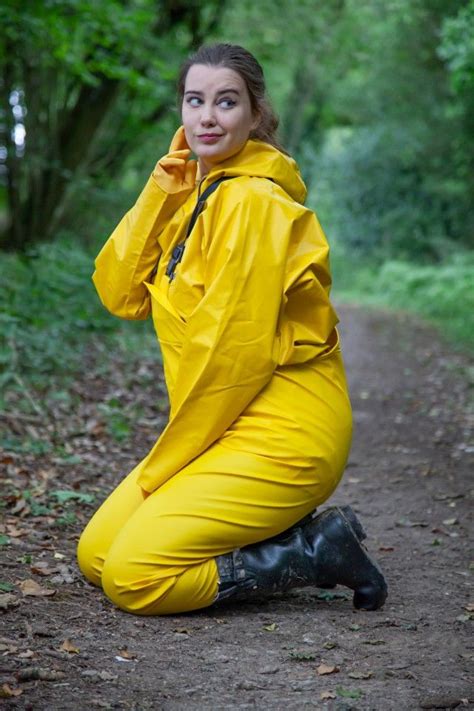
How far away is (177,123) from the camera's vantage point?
576 inches

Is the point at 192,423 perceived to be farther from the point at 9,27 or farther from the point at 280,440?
the point at 9,27

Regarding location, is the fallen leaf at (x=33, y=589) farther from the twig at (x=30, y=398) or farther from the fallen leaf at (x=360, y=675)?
the twig at (x=30, y=398)

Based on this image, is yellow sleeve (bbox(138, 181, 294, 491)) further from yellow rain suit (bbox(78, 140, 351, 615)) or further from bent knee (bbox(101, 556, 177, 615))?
bent knee (bbox(101, 556, 177, 615))

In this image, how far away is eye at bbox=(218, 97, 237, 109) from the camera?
3.58 metres

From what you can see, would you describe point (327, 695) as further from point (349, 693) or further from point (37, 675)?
point (37, 675)

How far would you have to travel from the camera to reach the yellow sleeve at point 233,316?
129 inches

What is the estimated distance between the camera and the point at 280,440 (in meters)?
3.42

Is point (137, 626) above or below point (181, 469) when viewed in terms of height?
below

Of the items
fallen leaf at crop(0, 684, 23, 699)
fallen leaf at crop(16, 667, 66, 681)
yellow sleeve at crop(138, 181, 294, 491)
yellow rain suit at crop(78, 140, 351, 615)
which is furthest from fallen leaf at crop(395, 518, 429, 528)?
fallen leaf at crop(0, 684, 23, 699)

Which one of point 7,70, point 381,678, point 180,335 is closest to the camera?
point 381,678

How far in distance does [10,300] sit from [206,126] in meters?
4.44

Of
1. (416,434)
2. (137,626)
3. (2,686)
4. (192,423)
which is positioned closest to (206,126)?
(192,423)

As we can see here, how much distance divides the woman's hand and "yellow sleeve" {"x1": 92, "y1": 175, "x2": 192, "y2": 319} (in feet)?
0.07

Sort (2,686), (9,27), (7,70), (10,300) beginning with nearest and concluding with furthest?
(2,686), (10,300), (9,27), (7,70)
